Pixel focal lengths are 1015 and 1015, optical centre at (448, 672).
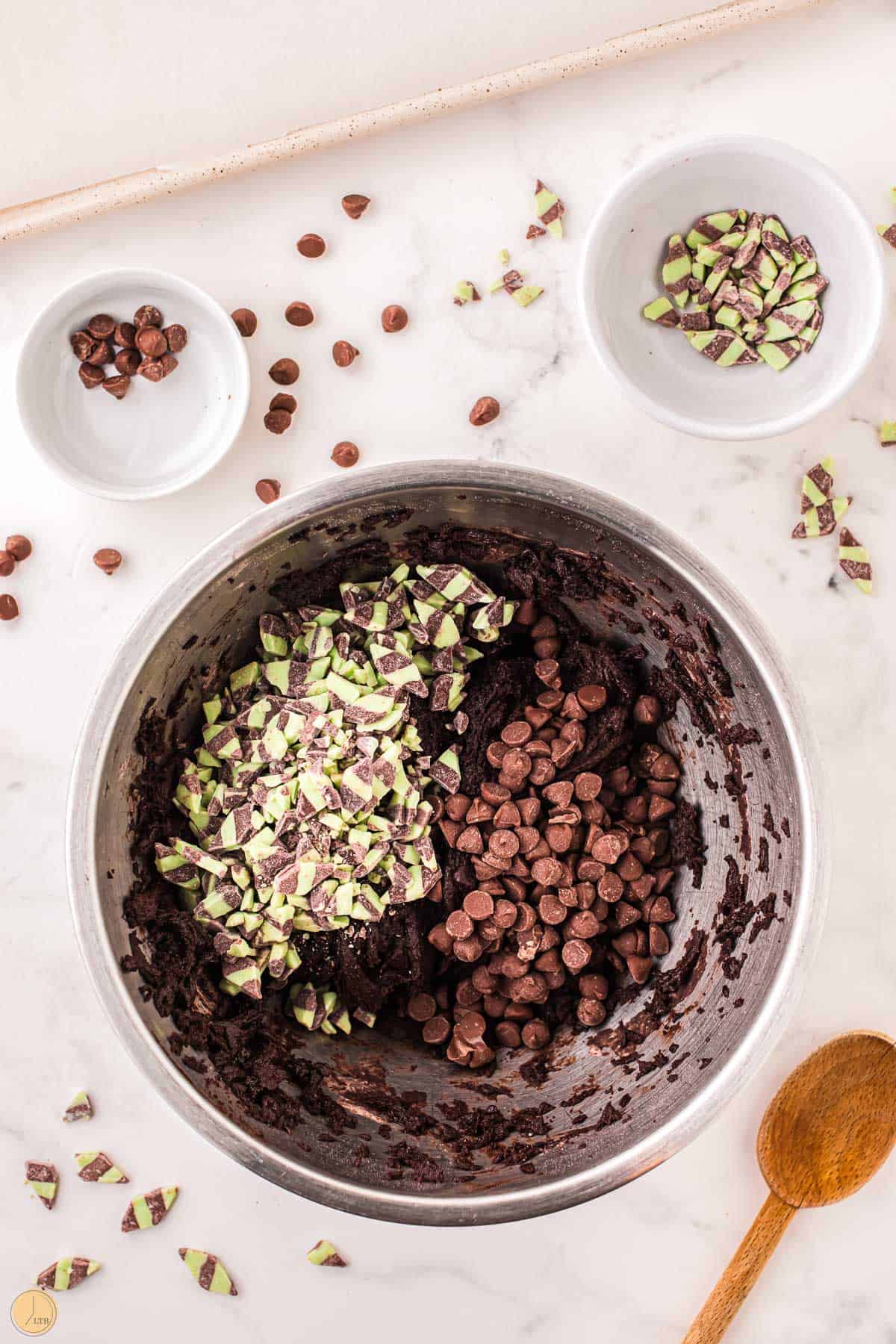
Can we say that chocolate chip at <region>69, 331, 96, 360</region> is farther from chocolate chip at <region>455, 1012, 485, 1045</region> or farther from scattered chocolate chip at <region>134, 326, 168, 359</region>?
chocolate chip at <region>455, 1012, 485, 1045</region>

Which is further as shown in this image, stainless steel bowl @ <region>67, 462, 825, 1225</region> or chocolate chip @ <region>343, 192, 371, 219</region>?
chocolate chip @ <region>343, 192, 371, 219</region>

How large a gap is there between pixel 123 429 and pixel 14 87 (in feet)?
1.51

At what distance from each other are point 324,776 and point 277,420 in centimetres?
43

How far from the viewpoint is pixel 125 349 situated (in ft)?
3.99

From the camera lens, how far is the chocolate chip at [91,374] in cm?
121

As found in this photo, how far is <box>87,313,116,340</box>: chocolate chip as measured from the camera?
1205 mm

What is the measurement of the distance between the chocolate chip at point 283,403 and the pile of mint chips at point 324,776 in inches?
9.0

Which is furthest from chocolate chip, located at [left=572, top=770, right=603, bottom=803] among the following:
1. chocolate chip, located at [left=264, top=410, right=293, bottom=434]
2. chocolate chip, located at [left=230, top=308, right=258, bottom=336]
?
chocolate chip, located at [left=230, top=308, right=258, bottom=336]

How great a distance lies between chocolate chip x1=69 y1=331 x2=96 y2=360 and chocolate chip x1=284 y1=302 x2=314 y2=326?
0.77 feet

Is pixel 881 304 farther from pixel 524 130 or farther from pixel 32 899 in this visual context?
pixel 32 899

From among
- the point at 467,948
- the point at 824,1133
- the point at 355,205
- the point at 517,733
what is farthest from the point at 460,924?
the point at 355,205

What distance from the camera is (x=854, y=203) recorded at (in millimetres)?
1127

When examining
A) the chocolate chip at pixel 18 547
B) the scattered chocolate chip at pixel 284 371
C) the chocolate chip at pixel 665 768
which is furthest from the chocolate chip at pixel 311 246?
the chocolate chip at pixel 665 768

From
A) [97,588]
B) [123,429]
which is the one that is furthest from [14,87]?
[97,588]
